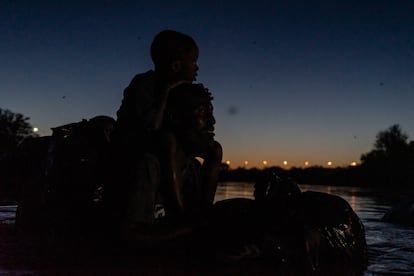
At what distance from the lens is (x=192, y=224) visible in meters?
3.52

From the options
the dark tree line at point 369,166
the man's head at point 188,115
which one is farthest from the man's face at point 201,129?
the dark tree line at point 369,166

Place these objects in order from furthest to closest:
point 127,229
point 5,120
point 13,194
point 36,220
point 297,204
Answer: point 5,120 → point 13,194 → point 36,220 → point 297,204 → point 127,229

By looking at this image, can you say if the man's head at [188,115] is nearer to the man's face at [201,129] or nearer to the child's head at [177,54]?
the man's face at [201,129]

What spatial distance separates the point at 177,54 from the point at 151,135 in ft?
2.45

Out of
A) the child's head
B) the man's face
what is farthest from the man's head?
the child's head

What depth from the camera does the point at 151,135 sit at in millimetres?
3486

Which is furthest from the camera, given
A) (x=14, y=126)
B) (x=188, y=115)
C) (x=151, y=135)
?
(x=14, y=126)

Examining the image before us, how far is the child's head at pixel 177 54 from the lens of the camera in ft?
12.6

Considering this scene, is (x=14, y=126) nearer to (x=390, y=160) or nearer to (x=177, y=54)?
(x=390, y=160)

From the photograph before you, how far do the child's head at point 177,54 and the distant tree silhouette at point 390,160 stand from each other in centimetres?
5599

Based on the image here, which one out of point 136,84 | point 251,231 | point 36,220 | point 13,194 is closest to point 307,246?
point 251,231

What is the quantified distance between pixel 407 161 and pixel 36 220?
7651 centimetres

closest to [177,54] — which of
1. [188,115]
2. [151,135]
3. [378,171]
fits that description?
[188,115]

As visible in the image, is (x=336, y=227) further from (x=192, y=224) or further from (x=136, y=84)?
(x=136, y=84)
